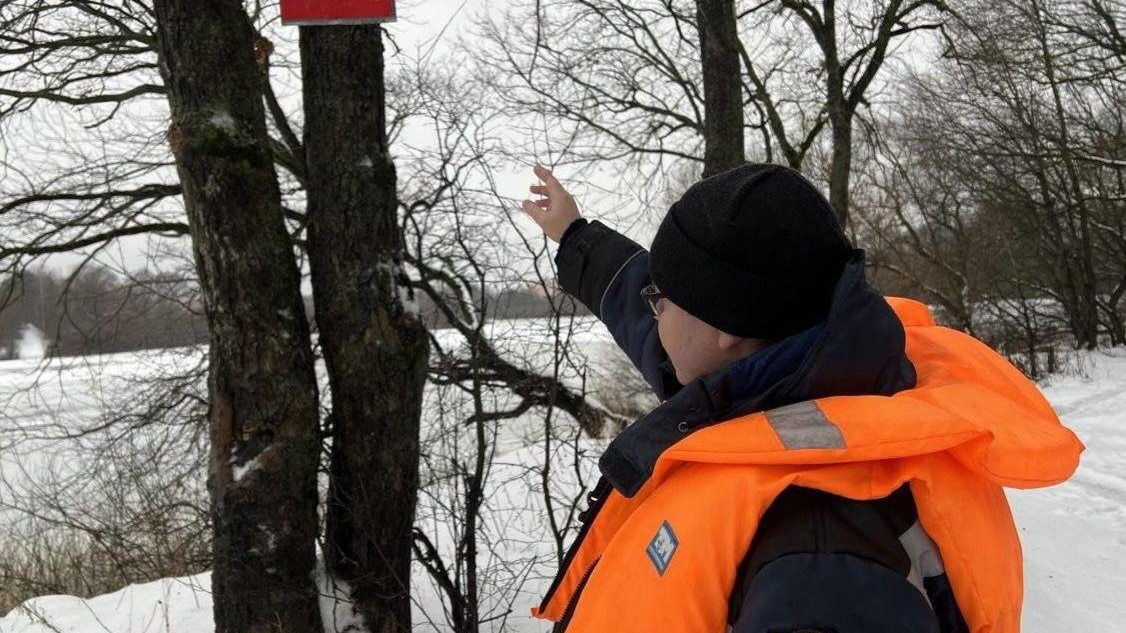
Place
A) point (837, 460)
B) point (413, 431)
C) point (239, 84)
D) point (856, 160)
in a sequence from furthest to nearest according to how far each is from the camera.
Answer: point (856, 160) < point (413, 431) < point (239, 84) < point (837, 460)

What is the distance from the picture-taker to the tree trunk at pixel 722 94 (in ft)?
13.4

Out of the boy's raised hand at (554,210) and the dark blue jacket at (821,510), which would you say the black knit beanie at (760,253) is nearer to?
the dark blue jacket at (821,510)

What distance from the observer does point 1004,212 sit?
1371 centimetres

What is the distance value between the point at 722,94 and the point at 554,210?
264 centimetres

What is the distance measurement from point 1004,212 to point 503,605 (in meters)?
13.9

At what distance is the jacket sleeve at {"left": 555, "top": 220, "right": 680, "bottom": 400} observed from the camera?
5.62ft

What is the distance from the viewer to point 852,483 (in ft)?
2.86

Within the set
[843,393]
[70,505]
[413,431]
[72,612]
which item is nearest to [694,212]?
[843,393]

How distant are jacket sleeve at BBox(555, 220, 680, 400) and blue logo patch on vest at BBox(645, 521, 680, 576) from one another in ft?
2.21

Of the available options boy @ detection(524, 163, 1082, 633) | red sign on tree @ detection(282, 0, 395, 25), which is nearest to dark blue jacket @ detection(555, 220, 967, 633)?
boy @ detection(524, 163, 1082, 633)

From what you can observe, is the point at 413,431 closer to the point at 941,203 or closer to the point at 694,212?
the point at 694,212

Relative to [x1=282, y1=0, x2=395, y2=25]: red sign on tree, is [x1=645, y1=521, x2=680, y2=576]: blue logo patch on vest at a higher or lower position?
lower

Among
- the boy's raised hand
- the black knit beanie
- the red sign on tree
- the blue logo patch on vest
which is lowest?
the blue logo patch on vest

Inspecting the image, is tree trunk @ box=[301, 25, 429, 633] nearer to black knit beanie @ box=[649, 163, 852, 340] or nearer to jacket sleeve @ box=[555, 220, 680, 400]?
jacket sleeve @ box=[555, 220, 680, 400]
